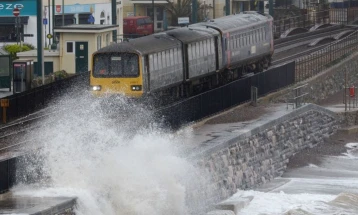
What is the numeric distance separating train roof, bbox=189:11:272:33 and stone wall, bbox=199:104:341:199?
4.91 metres

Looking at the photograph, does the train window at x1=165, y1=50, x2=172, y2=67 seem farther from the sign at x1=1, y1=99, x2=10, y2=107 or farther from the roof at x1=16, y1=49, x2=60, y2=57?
the roof at x1=16, y1=49, x2=60, y2=57

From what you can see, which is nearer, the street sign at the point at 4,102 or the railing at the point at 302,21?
the street sign at the point at 4,102

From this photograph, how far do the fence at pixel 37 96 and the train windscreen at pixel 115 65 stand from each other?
2.15m

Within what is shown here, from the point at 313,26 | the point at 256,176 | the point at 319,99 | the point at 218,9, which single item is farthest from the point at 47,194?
the point at 218,9

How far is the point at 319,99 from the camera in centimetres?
4806

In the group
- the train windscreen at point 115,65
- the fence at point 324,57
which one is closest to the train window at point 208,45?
the train windscreen at point 115,65

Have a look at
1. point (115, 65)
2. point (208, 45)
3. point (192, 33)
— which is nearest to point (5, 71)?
point (115, 65)

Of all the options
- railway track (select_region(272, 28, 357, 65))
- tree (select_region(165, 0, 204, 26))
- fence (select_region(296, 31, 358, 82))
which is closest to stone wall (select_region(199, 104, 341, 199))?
fence (select_region(296, 31, 358, 82))

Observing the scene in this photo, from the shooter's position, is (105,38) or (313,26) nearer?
(105,38)

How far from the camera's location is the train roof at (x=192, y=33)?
40.6m

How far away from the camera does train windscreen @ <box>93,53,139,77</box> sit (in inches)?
1474

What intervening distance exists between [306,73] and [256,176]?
→ 1558 cm

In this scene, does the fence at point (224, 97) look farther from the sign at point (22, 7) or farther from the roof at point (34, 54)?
the sign at point (22, 7)

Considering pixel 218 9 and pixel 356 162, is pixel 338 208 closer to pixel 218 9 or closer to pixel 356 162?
pixel 356 162
